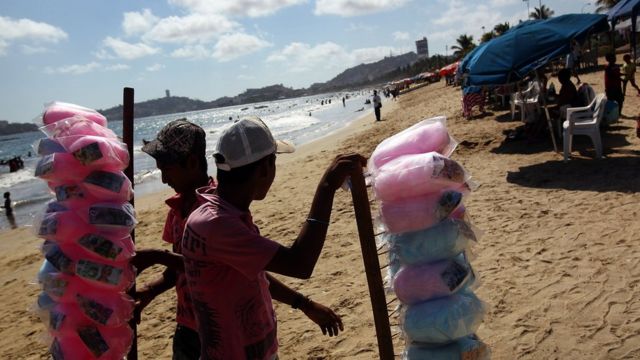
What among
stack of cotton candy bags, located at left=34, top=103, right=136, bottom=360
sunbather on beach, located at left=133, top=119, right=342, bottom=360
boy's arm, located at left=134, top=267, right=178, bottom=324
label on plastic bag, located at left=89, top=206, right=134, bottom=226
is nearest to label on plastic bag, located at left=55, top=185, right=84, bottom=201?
stack of cotton candy bags, located at left=34, top=103, right=136, bottom=360

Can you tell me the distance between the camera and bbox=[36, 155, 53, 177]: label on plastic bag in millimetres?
2533

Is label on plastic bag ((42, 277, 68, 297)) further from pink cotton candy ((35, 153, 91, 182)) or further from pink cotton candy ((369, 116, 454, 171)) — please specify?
pink cotton candy ((369, 116, 454, 171))

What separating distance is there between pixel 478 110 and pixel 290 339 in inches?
633

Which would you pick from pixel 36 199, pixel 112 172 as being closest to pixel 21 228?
→ pixel 36 199

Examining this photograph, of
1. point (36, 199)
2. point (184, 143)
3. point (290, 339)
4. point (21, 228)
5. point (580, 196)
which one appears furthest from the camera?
point (36, 199)

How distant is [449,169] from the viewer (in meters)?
2.18

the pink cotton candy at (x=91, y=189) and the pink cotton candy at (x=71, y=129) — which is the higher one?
the pink cotton candy at (x=71, y=129)

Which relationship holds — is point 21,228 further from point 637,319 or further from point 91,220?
point 637,319

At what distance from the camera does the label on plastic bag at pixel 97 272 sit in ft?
8.31

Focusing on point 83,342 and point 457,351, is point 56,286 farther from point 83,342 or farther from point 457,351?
point 457,351

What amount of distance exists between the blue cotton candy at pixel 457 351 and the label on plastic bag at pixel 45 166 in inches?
82.6

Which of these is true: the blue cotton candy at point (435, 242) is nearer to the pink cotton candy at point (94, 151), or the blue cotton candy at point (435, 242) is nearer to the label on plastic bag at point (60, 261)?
the pink cotton candy at point (94, 151)

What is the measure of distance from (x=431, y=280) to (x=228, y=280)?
95 cm

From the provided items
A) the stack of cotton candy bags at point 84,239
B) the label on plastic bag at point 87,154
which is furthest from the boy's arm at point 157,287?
the label on plastic bag at point 87,154
